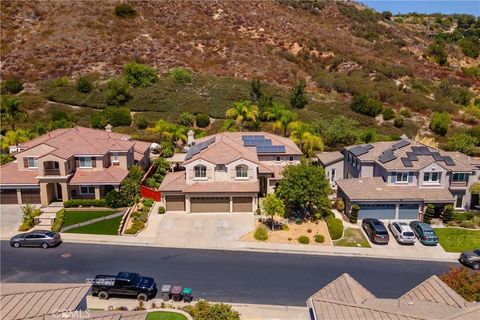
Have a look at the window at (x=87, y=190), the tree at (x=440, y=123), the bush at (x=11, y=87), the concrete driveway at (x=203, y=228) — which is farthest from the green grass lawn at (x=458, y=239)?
the bush at (x=11, y=87)

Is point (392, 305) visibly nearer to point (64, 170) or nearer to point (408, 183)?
point (408, 183)

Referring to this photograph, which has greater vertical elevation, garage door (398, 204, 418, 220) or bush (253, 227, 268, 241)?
garage door (398, 204, 418, 220)

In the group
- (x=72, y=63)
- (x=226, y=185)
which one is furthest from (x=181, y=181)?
(x=72, y=63)

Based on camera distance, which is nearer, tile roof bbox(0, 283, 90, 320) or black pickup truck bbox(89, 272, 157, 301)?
tile roof bbox(0, 283, 90, 320)

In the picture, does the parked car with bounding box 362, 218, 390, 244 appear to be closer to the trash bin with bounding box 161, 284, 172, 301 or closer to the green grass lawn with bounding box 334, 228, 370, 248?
the green grass lawn with bounding box 334, 228, 370, 248

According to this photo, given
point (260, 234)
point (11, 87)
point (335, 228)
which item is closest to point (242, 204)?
point (260, 234)

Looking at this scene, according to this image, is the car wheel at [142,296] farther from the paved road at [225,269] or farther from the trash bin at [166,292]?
the paved road at [225,269]

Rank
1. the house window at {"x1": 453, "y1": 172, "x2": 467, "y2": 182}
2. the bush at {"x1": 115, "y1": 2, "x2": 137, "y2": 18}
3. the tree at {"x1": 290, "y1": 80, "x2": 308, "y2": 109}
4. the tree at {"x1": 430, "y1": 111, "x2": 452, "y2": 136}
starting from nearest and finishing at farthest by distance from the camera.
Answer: the house window at {"x1": 453, "y1": 172, "x2": 467, "y2": 182} < the tree at {"x1": 430, "y1": 111, "x2": 452, "y2": 136} < the tree at {"x1": 290, "y1": 80, "x2": 308, "y2": 109} < the bush at {"x1": 115, "y1": 2, "x2": 137, "y2": 18}

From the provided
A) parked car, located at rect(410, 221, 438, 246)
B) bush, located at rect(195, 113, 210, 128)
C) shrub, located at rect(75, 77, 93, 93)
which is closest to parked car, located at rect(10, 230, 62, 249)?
parked car, located at rect(410, 221, 438, 246)
